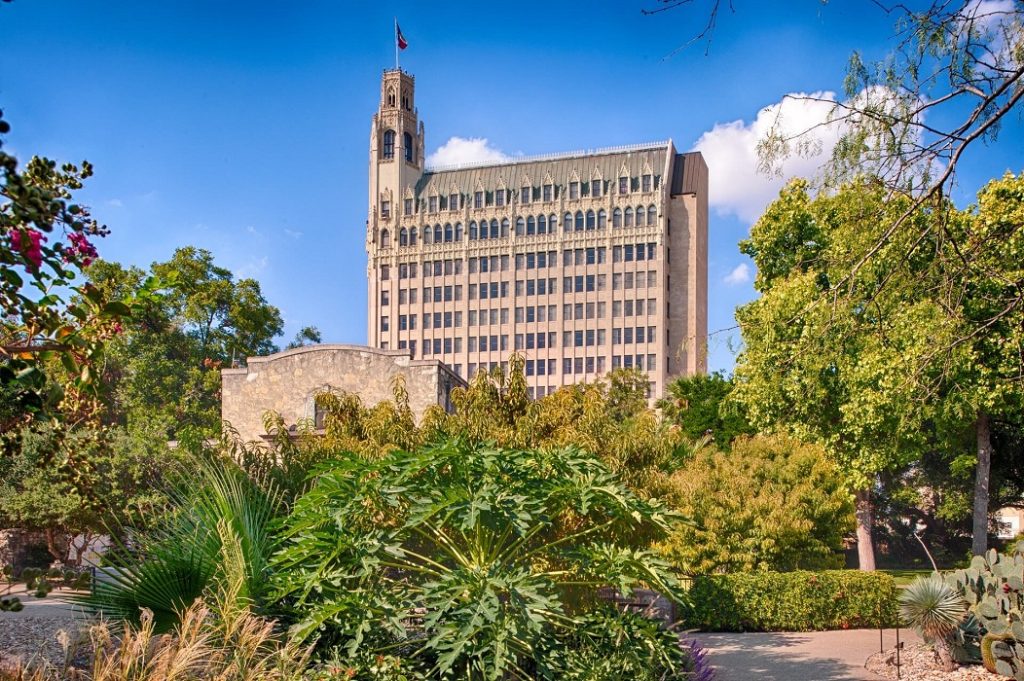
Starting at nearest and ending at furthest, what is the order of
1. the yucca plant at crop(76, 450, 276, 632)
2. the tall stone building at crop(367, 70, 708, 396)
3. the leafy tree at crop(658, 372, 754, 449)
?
the yucca plant at crop(76, 450, 276, 632) < the leafy tree at crop(658, 372, 754, 449) < the tall stone building at crop(367, 70, 708, 396)

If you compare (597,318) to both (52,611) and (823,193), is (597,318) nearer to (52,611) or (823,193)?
(52,611)

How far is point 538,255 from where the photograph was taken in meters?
90.5

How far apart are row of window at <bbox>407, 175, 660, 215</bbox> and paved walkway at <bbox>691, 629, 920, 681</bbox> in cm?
7159

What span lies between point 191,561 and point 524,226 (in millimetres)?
84584

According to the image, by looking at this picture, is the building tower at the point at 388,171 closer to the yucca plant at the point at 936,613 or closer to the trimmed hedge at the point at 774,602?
the trimmed hedge at the point at 774,602

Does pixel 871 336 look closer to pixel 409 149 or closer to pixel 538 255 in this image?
pixel 538 255

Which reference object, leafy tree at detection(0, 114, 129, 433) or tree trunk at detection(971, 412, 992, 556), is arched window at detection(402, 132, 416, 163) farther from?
leafy tree at detection(0, 114, 129, 433)

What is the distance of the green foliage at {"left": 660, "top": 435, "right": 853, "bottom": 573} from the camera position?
66.9 ft

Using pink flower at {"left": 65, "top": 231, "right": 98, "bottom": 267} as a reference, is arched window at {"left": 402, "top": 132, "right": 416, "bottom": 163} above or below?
above

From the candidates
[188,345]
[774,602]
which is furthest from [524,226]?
[774,602]

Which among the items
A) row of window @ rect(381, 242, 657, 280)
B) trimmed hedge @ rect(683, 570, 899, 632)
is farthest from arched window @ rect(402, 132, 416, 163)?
trimmed hedge @ rect(683, 570, 899, 632)

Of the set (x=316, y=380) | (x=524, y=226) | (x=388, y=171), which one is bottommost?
(x=316, y=380)

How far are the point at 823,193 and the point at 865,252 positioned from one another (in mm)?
599

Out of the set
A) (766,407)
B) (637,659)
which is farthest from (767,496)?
(637,659)
